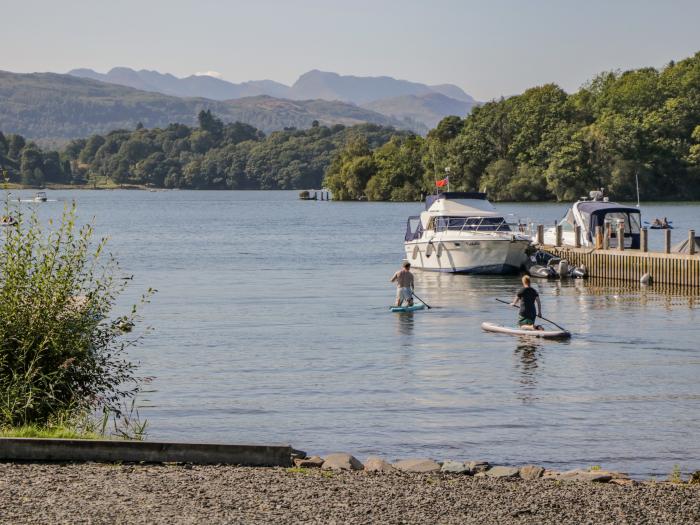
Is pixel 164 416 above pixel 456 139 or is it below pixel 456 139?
below

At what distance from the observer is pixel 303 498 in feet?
42.1

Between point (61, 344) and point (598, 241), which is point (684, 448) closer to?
point (61, 344)

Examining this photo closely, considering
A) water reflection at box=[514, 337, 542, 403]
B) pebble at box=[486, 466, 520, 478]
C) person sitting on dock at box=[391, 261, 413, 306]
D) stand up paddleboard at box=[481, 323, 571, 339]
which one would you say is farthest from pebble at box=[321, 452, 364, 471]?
person sitting on dock at box=[391, 261, 413, 306]

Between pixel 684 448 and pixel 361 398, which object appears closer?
pixel 684 448

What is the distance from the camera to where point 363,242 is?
97.5 meters

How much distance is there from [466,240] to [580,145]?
10923cm

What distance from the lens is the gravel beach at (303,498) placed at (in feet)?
39.5

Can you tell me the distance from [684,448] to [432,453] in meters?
4.27

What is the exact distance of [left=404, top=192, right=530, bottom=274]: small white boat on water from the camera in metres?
59.2

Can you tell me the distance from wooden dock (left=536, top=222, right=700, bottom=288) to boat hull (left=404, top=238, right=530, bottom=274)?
3287 millimetres

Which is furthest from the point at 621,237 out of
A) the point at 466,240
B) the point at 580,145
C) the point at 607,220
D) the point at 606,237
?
the point at 580,145

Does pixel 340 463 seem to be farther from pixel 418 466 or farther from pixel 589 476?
pixel 589 476

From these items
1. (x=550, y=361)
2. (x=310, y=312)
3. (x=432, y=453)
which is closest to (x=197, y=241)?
(x=310, y=312)

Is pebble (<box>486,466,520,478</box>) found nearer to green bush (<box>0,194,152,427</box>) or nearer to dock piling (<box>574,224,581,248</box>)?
green bush (<box>0,194,152,427</box>)
